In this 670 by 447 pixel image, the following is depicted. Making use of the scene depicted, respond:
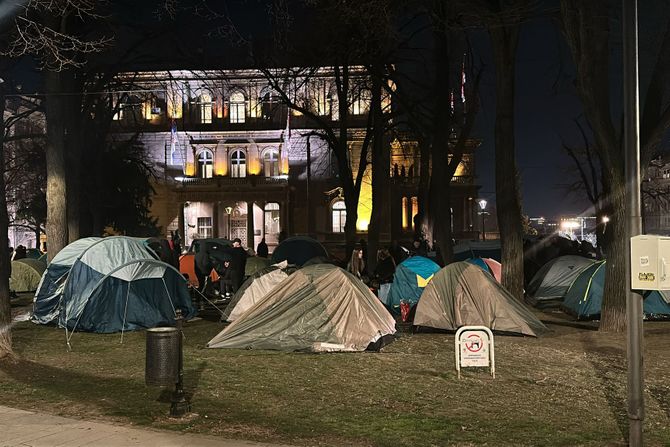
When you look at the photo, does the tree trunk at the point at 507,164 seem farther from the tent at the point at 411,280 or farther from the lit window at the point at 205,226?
the lit window at the point at 205,226

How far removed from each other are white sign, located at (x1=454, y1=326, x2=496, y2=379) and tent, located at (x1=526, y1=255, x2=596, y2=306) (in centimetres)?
1141

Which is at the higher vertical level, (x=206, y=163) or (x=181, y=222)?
(x=206, y=163)

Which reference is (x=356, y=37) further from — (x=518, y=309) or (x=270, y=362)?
(x=270, y=362)

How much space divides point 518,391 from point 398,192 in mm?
49962

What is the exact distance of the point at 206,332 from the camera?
47.5ft

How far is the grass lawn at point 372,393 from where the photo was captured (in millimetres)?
6914

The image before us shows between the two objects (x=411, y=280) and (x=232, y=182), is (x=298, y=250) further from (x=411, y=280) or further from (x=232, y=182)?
(x=232, y=182)

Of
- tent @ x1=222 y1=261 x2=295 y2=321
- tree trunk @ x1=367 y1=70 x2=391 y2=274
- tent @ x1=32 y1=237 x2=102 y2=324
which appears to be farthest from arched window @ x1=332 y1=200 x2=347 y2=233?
tent @ x1=222 y1=261 x2=295 y2=321

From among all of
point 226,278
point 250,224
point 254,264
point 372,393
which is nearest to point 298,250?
point 254,264

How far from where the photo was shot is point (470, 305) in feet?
45.2

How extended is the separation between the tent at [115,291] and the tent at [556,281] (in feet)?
36.5

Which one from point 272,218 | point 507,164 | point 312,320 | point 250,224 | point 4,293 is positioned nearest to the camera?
point 4,293

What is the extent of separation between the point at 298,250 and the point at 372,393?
715 inches

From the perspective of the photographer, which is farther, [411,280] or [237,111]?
[237,111]
